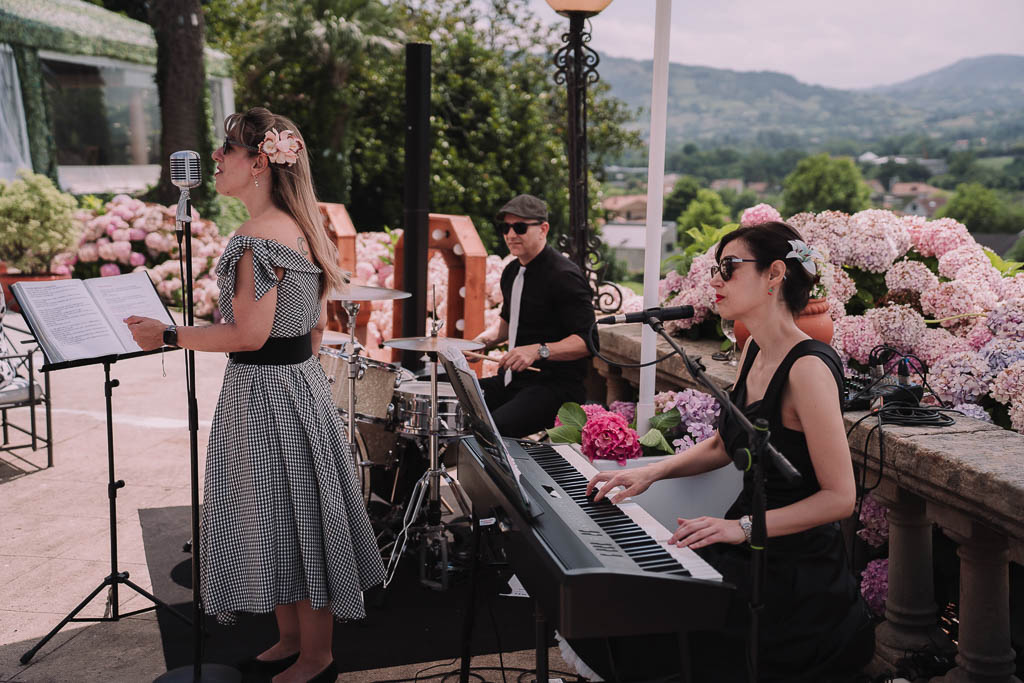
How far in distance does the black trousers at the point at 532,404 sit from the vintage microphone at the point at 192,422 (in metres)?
1.71

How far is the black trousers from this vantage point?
457 cm

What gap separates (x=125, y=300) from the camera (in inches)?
144

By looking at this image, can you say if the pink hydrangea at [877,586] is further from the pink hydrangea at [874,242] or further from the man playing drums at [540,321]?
the man playing drums at [540,321]

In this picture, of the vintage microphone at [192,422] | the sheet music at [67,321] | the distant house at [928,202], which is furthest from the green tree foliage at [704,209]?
the vintage microphone at [192,422]

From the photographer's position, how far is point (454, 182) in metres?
16.2

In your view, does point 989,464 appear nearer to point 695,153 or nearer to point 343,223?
point 343,223

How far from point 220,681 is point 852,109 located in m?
110

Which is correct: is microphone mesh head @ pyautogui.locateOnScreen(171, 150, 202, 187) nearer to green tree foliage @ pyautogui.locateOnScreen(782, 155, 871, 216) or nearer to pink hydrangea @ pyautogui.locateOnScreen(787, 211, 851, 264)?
pink hydrangea @ pyautogui.locateOnScreen(787, 211, 851, 264)

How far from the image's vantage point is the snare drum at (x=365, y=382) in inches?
178

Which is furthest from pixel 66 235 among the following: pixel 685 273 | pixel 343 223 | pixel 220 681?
pixel 220 681

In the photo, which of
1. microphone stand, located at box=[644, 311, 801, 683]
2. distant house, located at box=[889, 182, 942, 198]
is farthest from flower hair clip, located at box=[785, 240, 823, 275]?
distant house, located at box=[889, 182, 942, 198]

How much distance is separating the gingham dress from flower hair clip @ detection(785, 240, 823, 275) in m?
1.54

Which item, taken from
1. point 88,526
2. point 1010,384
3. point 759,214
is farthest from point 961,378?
point 88,526

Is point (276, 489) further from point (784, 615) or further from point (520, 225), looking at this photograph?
point (520, 225)
